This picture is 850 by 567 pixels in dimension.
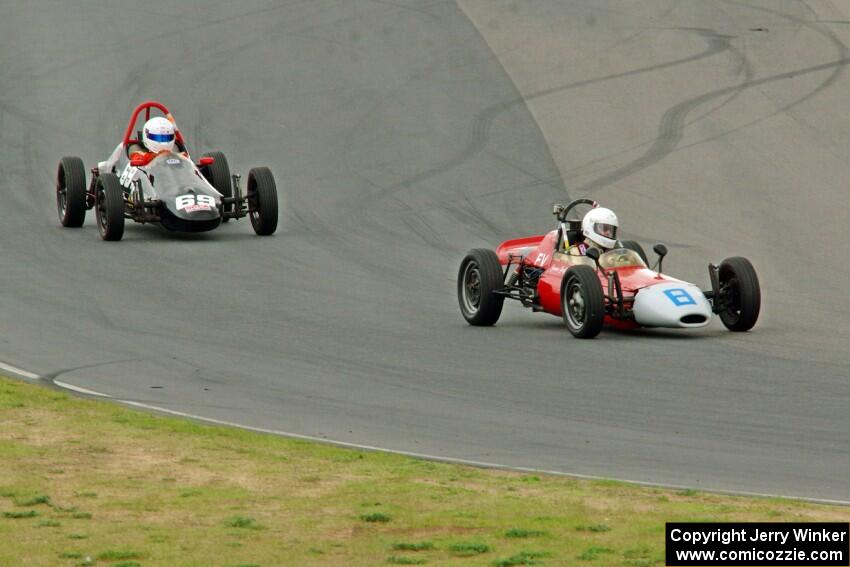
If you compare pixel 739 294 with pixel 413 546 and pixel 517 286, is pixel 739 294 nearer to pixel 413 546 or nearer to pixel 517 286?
pixel 517 286

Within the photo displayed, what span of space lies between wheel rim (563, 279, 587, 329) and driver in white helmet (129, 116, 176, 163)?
8527 mm

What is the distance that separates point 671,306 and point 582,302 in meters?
0.93

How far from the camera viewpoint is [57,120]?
3162 cm

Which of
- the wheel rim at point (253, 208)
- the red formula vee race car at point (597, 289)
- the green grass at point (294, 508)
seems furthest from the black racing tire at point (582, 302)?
the wheel rim at point (253, 208)

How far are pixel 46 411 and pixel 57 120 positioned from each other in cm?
1766

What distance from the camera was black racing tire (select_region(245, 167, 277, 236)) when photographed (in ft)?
83.6

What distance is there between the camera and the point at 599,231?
19953 millimetres

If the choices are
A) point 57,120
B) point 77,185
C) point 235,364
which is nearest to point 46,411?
point 235,364

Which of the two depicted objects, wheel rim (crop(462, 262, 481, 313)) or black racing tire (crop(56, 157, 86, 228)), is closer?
wheel rim (crop(462, 262, 481, 313))

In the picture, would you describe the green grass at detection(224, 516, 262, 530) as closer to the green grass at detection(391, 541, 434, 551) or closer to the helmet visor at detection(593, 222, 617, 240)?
the green grass at detection(391, 541, 434, 551)

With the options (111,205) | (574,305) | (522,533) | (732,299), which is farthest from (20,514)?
(111,205)

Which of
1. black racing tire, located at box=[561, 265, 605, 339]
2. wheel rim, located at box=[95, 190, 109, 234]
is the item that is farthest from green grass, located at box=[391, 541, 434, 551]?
wheel rim, located at box=[95, 190, 109, 234]

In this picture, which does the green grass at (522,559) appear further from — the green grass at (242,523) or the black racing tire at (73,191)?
the black racing tire at (73,191)

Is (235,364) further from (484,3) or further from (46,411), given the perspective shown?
(484,3)
